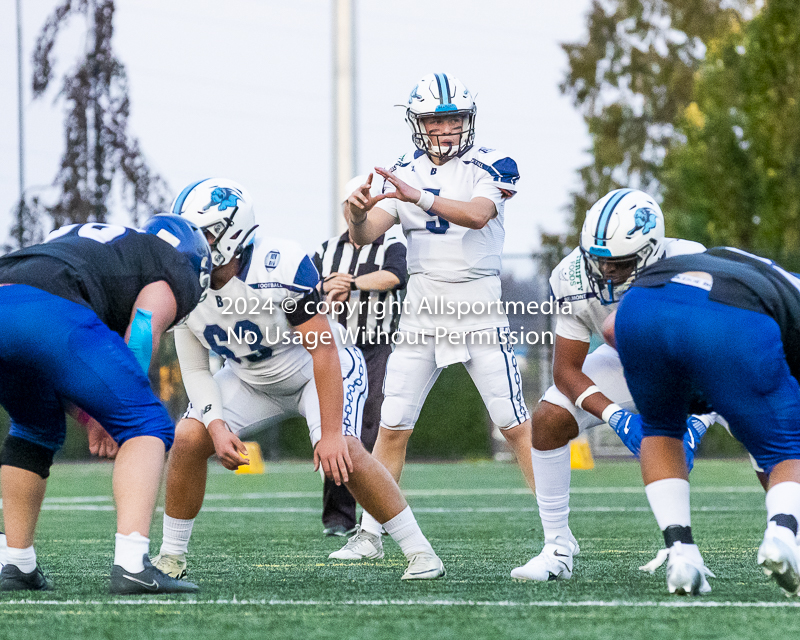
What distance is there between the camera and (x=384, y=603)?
3588 mm

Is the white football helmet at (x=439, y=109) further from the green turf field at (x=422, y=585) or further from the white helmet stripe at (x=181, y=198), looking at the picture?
the green turf field at (x=422, y=585)

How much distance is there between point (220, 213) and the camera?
14.4ft

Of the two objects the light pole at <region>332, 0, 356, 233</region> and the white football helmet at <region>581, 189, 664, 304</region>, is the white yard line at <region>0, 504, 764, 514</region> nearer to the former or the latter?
the white football helmet at <region>581, 189, 664, 304</region>

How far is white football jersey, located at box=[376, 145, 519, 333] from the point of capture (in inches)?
225

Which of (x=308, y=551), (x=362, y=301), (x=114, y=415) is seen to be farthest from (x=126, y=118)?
(x=114, y=415)

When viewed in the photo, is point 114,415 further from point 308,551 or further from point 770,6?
point 770,6

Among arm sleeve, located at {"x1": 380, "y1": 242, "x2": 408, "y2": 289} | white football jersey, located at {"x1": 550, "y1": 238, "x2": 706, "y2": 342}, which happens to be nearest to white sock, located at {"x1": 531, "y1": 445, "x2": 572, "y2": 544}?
white football jersey, located at {"x1": 550, "y1": 238, "x2": 706, "y2": 342}

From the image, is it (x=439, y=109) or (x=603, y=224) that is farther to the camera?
(x=439, y=109)

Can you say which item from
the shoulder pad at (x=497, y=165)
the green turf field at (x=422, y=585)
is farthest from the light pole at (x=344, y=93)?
the shoulder pad at (x=497, y=165)

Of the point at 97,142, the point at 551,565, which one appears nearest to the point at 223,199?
the point at 551,565

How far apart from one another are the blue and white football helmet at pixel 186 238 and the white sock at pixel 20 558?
1.04 metres

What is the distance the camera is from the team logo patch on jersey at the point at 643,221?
3939 millimetres

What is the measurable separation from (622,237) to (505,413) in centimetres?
185

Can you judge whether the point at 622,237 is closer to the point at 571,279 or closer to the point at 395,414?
the point at 571,279
